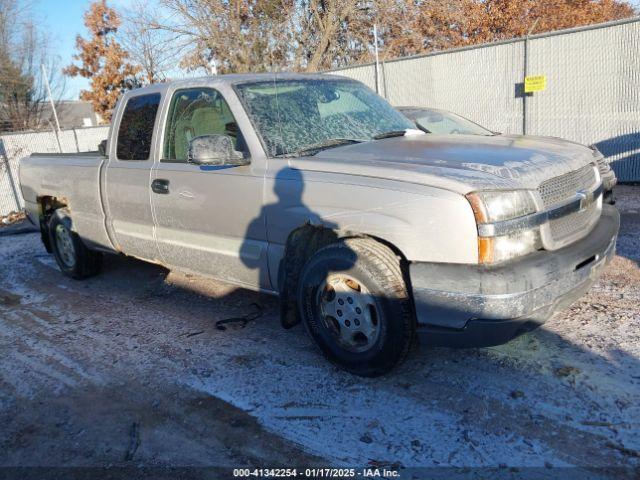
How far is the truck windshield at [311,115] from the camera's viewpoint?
12.7 ft

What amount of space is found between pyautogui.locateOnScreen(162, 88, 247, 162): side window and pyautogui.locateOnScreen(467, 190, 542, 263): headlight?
73.9 inches

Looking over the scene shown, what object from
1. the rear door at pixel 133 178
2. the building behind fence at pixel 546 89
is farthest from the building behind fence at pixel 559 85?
the rear door at pixel 133 178

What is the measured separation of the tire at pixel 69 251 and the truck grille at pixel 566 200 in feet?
16.1

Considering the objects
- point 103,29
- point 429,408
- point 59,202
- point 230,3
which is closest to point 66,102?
point 103,29

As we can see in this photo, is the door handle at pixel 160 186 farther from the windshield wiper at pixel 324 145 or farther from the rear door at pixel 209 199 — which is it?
the windshield wiper at pixel 324 145

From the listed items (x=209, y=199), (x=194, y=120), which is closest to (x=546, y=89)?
(x=194, y=120)

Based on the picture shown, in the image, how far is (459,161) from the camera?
322 cm

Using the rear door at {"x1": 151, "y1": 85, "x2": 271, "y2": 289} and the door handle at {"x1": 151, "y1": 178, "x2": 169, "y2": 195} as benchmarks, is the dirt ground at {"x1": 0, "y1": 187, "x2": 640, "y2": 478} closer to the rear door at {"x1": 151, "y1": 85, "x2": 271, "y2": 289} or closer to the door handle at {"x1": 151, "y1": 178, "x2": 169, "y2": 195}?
the rear door at {"x1": 151, "y1": 85, "x2": 271, "y2": 289}

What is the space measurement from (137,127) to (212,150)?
61.2 inches

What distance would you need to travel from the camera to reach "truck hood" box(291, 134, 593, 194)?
117 inches

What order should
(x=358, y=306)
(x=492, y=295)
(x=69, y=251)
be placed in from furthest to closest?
(x=69, y=251)
(x=358, y=306)
(x=492, y=295)

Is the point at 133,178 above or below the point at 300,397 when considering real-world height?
above

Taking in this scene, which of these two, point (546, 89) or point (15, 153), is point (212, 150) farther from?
point (15, 153)

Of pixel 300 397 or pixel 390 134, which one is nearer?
pixel 300 397
